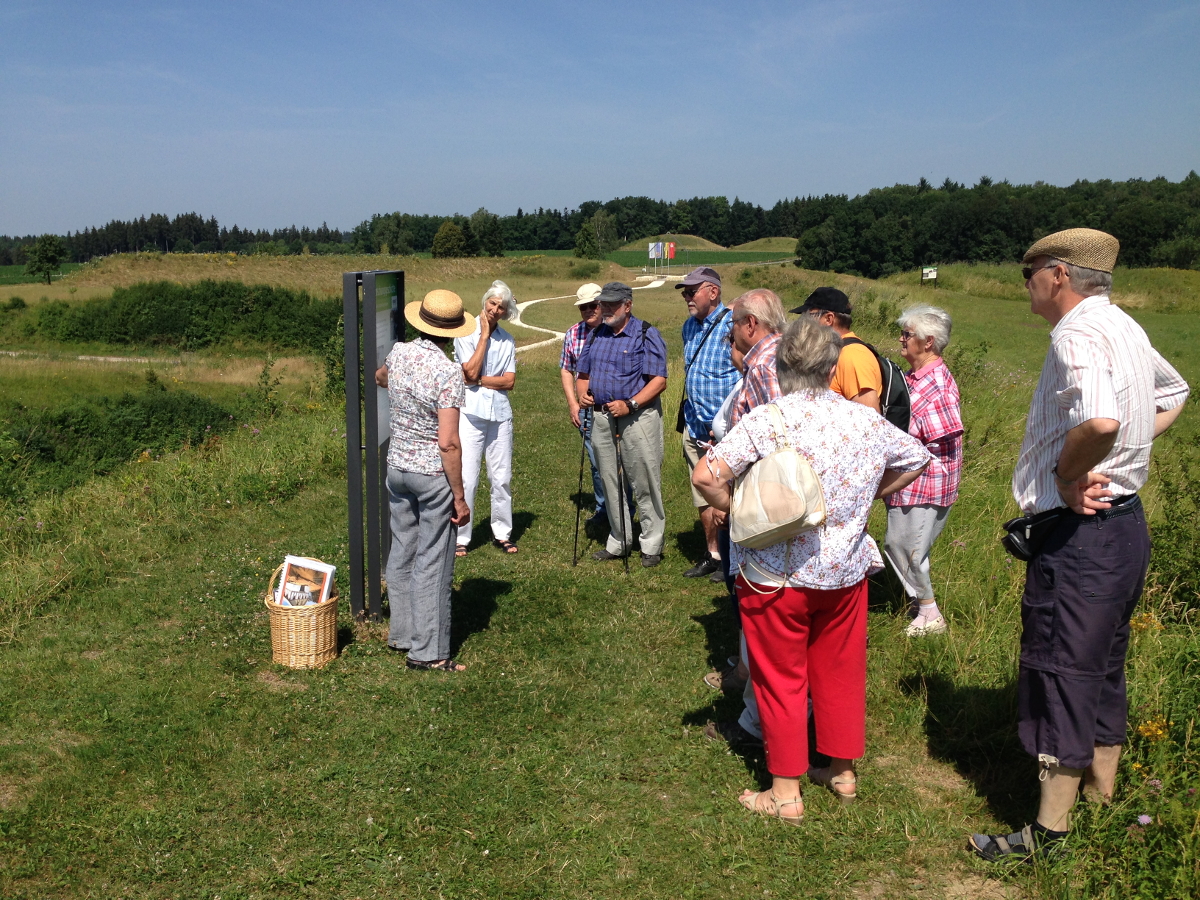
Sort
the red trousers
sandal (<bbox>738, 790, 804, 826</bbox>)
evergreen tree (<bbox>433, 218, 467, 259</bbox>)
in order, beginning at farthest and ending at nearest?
evergreen tree (<bbox>433, 218, 467, 259</bbox>) < sandal (<bbox>738, 790, 804, 826</bbox>) < the red trousers

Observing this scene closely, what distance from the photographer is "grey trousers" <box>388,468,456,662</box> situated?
15.7ft

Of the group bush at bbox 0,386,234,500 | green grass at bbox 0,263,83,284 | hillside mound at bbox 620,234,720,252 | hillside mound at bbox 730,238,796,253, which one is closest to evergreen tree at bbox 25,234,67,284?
green grass at bbox 0,263,83,284

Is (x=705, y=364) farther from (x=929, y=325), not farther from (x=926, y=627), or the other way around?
(x=926, y=627)

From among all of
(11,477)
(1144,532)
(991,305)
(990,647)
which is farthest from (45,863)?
(991,305)

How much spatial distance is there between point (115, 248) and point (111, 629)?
15588 cm

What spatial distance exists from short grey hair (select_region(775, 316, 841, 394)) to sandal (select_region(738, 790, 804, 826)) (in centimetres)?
168

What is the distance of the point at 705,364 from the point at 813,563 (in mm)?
2939

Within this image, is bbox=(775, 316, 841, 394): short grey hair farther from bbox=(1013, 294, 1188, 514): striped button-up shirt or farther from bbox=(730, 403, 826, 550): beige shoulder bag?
bbox=(1013, 294, 1188, 514): striped button-up shirt

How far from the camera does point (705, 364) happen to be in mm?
5949

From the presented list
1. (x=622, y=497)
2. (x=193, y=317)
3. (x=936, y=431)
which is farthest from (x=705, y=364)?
(x=193, y=317)

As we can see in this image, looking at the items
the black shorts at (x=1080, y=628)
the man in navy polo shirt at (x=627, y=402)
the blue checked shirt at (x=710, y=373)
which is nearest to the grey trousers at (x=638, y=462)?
Answer: the man in navy polo shirt at (x=627, y=402)

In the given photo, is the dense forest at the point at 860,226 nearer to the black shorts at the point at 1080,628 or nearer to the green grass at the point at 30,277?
the green grass at the point at 30,277

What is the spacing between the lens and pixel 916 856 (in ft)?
10.8

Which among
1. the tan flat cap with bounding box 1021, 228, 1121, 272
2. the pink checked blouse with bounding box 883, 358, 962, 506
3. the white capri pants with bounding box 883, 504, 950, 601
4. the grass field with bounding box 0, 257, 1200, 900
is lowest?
the grass field with bounding box 0, 257, 1200, 900
